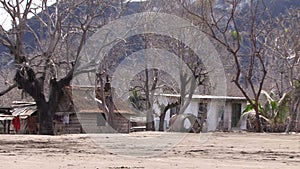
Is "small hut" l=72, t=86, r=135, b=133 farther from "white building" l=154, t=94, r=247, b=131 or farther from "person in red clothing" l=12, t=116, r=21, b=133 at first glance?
"white building" l=154, t=94, r=247, b=131

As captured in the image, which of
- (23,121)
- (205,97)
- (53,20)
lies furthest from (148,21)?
(205,97)

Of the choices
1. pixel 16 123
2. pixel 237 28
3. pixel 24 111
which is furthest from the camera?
pixel 24 111

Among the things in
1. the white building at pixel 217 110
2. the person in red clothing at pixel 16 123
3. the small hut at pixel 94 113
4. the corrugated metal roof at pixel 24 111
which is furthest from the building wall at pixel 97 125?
the white building at pixel 217 110

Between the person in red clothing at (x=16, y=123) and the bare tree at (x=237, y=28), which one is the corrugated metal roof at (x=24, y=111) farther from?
the bare tree at (x=237, y=28)

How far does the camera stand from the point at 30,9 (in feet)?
83.6

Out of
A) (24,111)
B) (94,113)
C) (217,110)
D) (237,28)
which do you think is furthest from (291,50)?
(24,111)

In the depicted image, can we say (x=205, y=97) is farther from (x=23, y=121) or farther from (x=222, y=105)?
(x=23, y=121)

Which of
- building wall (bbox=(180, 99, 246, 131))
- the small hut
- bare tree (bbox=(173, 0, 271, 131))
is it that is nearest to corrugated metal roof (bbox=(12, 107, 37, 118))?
the small hut

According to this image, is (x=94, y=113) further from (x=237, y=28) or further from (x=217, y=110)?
(x=217, y=110)

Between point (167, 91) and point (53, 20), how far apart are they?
15.0 meters

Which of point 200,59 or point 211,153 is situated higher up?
point 200,59

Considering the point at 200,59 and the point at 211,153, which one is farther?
the point at 200,59

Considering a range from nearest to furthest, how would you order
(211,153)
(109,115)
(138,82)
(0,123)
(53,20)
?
(211,153) < (53,20) < (109,115) < (0,123) < (138,82)

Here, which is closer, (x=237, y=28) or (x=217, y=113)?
(x=237, y=28)
